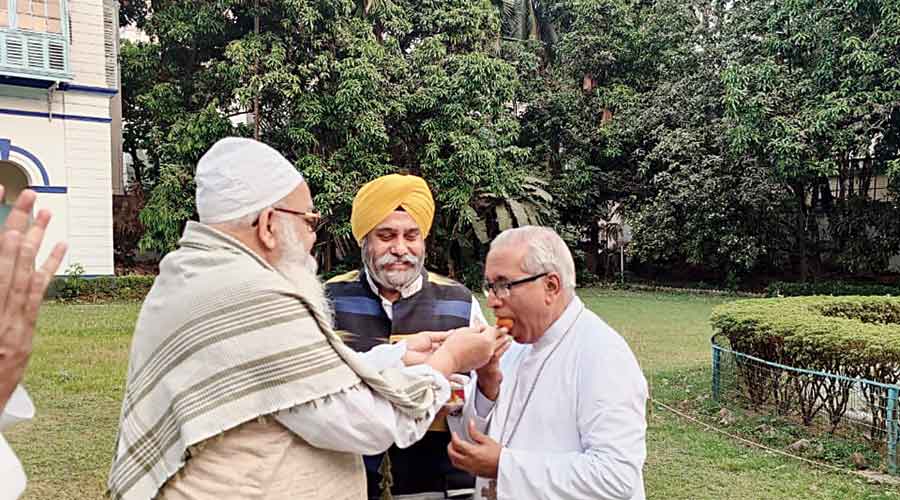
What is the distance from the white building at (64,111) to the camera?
1433cm

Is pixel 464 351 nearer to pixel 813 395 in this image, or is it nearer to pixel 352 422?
pixel 352 422

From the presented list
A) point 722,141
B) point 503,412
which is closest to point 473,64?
point 722,141

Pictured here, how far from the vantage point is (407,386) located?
172 cm

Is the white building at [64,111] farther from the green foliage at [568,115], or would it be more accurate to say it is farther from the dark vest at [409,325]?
the dark vest at [409,325]

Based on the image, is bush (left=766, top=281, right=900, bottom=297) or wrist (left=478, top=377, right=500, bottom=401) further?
bush (left=766, top=281, right=900, bottom=297)

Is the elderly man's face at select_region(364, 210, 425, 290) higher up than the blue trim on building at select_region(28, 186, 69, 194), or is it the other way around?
the blue trim on building at select_region(28, 186, 69, 194)

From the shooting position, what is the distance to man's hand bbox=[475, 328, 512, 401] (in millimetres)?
A: 2184

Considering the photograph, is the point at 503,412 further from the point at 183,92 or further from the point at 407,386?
the point at 183,92

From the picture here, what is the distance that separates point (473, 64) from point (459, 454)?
15.1 meters

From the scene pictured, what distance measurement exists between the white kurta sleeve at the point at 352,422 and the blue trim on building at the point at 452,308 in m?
1.08

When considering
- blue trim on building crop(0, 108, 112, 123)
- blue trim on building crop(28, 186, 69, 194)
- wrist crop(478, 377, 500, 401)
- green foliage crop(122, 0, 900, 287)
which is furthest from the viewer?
green foliage crop(122, 0, 900, 287)

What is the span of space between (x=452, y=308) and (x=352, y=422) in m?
1.24

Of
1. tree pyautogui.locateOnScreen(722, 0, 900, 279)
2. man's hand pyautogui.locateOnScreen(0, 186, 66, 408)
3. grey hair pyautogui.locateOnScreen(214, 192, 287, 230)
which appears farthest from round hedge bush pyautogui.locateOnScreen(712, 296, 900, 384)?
tree pyautogui.locateOnScreen(722, 0, 900, 279)

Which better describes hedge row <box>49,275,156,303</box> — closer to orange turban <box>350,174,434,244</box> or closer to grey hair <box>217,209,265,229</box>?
orange turban <box>350,174,434,244</box>
